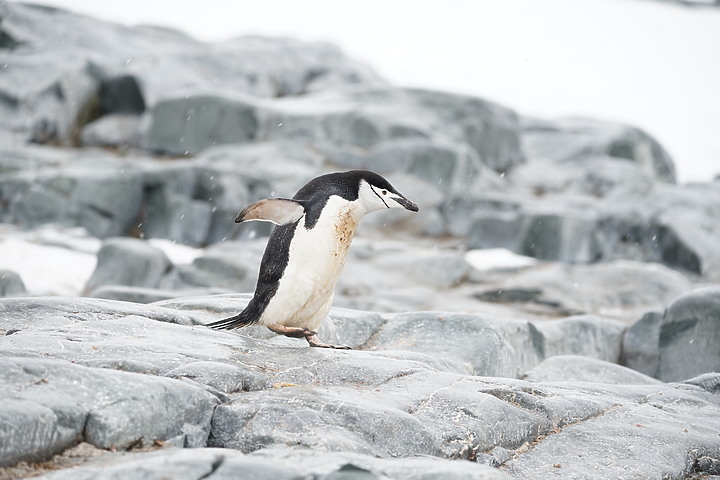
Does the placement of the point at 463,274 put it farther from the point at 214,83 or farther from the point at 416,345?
the point at 214,83

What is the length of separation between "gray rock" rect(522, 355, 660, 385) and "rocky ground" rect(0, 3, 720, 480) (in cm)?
2

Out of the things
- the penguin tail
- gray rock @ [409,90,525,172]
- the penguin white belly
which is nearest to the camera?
the penguin white belly

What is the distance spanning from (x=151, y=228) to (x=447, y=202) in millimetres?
6628

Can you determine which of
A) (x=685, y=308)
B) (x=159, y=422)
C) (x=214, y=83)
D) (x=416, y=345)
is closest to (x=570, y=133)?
(x=214, y=83)

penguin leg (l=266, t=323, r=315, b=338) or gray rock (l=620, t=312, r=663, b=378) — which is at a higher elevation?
penguin leg (l=266, t=323, r=315, b=338)

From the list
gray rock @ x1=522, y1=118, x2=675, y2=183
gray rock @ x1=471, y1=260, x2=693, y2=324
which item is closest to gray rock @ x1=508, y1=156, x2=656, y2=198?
gray rock @ x1=522, y1=118, x2=675, y2=183

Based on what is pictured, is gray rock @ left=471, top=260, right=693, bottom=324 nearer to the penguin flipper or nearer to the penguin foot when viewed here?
the penguin foot

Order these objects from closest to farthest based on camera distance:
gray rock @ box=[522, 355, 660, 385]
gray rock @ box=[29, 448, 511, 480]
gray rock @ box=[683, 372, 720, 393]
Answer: gray rock @ box=[29, 448, 511, 480], gray rock @ box=[683, 372, 720, 393], gray rock @ box=[522, 355, 660, 385]

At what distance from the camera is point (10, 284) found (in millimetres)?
8898

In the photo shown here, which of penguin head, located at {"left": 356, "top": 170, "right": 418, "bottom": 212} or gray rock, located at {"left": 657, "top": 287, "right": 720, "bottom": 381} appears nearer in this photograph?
penguin head, located at {"left": 356, "top": 170, "right": 418, "bottom": 212}

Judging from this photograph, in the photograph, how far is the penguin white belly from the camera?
4555 millimetres

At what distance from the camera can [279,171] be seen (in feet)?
58.3

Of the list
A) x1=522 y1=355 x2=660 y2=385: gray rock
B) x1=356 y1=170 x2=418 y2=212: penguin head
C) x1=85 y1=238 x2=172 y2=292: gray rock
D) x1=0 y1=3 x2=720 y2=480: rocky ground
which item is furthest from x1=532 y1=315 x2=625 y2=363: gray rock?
Answer: x1=85 y1=238 x2=172 y2=292: gray rock

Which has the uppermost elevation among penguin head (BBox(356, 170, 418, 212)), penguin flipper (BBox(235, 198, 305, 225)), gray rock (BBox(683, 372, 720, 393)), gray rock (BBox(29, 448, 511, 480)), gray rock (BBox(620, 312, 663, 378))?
penguin head (BBox(356, 170, 418, 212))
